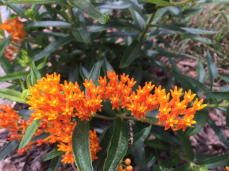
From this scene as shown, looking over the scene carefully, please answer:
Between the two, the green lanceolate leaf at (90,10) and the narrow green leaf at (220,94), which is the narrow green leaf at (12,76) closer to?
the green lanceolate leaf at (90,10)

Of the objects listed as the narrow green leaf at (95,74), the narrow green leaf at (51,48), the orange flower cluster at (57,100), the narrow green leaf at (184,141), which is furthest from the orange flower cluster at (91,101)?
the narrow green leaf at (51,48)

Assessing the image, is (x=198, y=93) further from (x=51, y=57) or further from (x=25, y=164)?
(x=25, y=164)

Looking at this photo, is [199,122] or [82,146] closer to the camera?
[82,146]

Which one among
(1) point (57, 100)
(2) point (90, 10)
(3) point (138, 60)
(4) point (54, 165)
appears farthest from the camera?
(3) point (138, 60)

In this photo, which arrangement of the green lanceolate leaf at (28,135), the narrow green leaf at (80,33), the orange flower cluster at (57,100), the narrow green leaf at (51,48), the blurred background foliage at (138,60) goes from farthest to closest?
the narrow green leaf at (51,48) < the narrow green leaf at (80,33) < the blurred background foliage at (138,60) < the green lanceolate leaf at (28,135) < the orange flower cluster at (57,100)

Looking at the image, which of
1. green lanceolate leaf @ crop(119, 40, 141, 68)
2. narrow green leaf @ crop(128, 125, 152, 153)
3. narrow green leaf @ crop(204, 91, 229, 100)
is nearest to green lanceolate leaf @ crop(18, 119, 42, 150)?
narrow green leaf @ crop(128, 125, 152, 153)

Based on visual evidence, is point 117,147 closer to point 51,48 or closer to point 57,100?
point 57,100

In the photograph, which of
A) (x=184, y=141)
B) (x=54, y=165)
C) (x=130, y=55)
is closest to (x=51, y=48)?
(x=130, y=55)

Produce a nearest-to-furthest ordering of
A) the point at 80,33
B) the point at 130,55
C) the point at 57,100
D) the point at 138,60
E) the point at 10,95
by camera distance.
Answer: the point at 57,100 < the point at 10,95 < the point at 80,33 < the point at 130,55 < the point at 138,60
